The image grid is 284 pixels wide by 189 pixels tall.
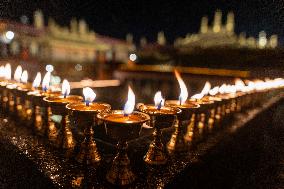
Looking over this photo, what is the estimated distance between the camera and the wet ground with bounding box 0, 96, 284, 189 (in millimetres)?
1851

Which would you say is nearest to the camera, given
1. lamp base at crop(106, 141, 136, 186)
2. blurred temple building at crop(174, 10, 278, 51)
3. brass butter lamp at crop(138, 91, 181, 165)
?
lamp base at crop(106, 141, 136, 186)

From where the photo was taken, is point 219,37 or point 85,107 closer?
point 85,107

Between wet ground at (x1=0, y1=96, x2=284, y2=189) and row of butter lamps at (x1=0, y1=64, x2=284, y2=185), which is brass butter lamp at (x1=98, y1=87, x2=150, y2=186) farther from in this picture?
wet ground at (x1=0, y1=96, x2=284, y2=189)

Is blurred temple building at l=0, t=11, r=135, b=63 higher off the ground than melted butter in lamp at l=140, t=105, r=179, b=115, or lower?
higher

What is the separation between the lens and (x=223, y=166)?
2.35m

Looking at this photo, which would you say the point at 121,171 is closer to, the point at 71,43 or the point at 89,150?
the point at 89,150

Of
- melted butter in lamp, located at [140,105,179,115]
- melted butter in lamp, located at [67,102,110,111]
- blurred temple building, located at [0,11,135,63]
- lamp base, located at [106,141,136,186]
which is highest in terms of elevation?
blurred temple building, located at [0,11,135,63]

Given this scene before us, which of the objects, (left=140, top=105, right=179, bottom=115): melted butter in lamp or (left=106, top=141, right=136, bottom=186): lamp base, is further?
(left=140, top=105, right=179, bottom=115): melted butter in lamp

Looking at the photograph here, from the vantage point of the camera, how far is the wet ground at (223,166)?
1851 millimetres

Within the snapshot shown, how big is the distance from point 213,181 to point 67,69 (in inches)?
438

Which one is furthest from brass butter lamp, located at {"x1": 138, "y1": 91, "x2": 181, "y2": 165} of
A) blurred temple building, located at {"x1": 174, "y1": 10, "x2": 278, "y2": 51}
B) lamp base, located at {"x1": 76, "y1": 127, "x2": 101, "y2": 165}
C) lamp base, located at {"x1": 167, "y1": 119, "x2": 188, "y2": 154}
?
blurred temple building, located at {"x1": 174, "y1": 10, "x2": 278, "y2": 51}

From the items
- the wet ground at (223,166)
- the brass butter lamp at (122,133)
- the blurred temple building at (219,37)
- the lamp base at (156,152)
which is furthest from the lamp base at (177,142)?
the blurred temple building at (219,37)

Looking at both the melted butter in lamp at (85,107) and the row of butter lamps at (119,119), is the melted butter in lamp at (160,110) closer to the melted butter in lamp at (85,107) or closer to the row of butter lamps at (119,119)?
the row of butter lamps at (119,119)

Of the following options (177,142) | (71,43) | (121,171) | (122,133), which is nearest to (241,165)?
(177,142)
